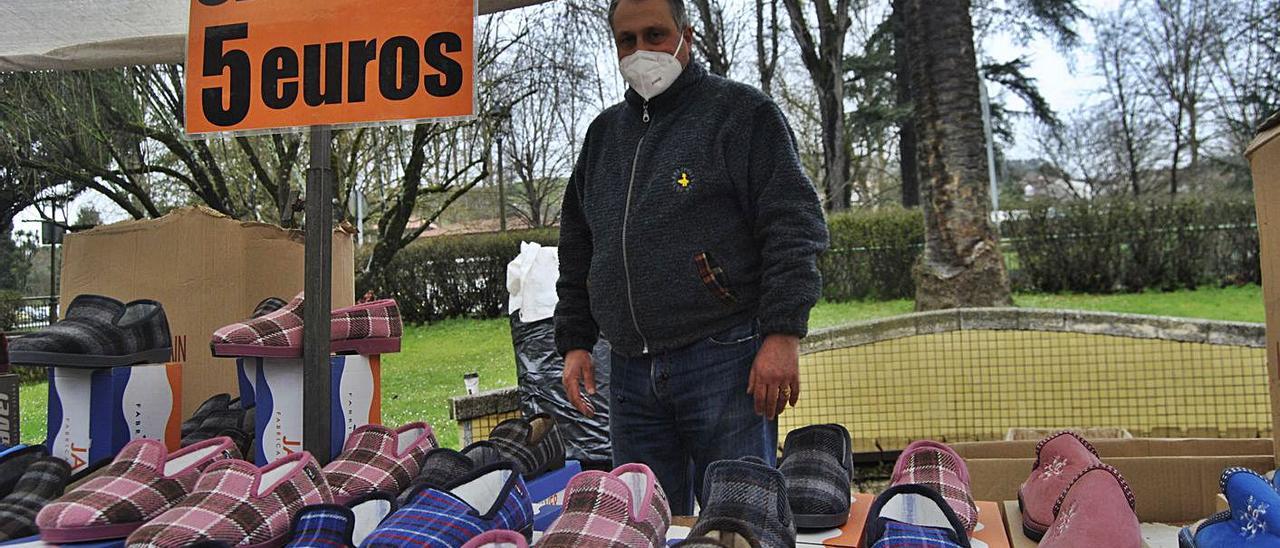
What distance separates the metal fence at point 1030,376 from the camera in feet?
12.9

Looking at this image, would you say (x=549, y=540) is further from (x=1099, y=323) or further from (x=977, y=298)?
(x=977, y=298)

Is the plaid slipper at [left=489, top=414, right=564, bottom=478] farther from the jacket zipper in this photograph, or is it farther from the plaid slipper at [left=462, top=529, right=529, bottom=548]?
the plaid slipper at [left=462, top=529, right=529, bottom=548]

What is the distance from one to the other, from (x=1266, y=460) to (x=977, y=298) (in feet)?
11.6

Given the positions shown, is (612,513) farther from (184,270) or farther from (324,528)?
(184,270)

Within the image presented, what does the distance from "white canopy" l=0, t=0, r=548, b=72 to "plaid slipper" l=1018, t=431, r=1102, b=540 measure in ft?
4.98

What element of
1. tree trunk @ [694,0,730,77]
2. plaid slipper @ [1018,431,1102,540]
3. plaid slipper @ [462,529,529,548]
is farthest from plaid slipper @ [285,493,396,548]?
tree trunk @ [694,0,730,77]

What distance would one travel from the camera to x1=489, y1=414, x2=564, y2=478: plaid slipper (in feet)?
4.93

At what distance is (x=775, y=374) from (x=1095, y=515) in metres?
0.59

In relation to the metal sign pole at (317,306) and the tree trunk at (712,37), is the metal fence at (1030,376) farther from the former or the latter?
the tree trunk at (712,37)

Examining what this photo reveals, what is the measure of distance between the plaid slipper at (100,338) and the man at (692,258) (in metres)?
0.95

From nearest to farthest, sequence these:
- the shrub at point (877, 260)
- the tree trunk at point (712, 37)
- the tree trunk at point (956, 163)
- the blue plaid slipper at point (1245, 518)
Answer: the blue plaid slipper at point (1245, 518) < the tree trunk at point (956, 163) < the shrub at point (877, 260) < the tree trunk at point (712, 37)

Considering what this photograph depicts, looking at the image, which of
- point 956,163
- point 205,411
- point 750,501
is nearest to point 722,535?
point 750,501

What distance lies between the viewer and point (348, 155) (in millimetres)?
9086

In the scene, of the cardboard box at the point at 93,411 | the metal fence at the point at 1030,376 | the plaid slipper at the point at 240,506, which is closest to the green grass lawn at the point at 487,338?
the metal fence at the point at 1030,376
